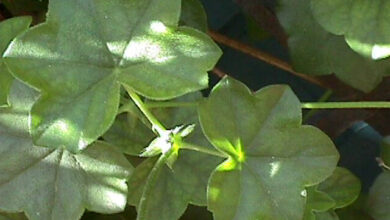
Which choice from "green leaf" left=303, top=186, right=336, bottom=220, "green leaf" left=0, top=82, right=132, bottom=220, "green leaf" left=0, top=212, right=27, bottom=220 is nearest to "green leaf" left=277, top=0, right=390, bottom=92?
"green leaf" left=303, top=186, right=336, bottom=220

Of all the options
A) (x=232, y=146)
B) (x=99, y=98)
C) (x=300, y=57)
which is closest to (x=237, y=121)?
(x=232, y=146)

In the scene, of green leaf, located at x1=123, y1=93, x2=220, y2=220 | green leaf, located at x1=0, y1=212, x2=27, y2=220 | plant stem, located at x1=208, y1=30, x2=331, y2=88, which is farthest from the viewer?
plant stem, located at x1=208, y1=30, x2=331, y2=88

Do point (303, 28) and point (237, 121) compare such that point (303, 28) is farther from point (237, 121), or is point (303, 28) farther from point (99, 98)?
point (99, 98)

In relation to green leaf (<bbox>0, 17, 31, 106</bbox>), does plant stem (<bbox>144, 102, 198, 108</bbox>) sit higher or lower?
lower

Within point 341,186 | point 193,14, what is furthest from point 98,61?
point 341,186

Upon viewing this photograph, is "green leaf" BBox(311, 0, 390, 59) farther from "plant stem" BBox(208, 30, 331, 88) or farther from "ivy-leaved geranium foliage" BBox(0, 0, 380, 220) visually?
"plant stem" BBox(208, 30, 331, 88)

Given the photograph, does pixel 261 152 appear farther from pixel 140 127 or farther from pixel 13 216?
pixel 13 216
